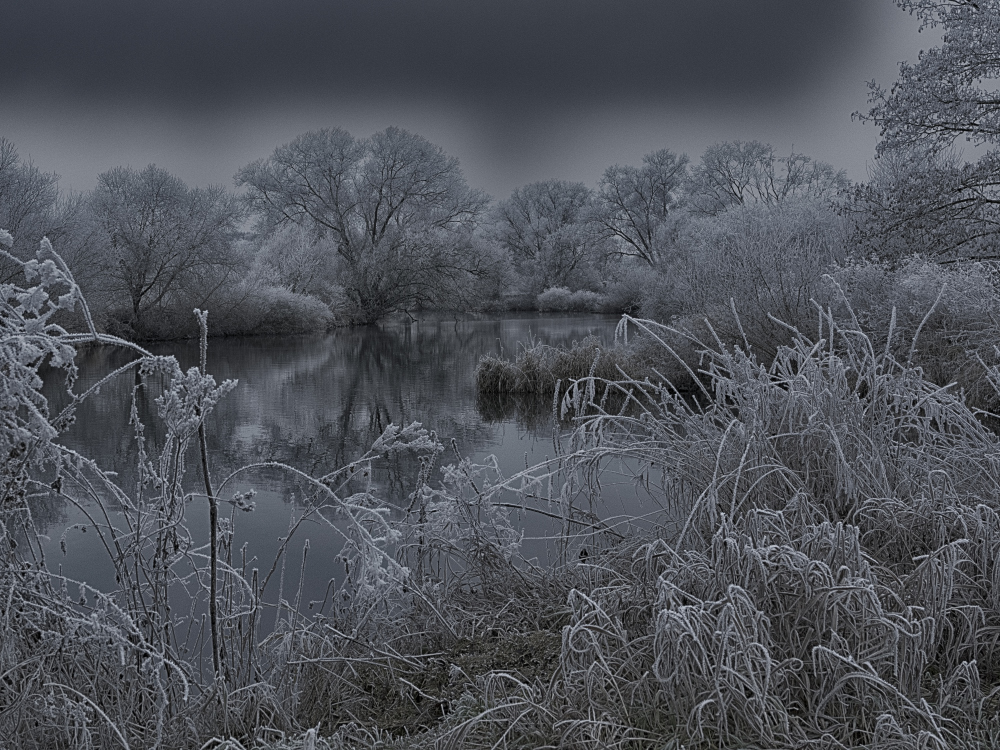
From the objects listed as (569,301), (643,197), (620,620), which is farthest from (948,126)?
(643,197)

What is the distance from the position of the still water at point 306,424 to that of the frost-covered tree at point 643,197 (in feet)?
68.8

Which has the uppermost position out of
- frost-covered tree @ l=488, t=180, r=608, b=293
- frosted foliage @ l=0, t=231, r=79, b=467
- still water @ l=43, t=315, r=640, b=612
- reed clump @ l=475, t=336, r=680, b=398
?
frost-covered tree @ l=488, t=180, r=608, b=293

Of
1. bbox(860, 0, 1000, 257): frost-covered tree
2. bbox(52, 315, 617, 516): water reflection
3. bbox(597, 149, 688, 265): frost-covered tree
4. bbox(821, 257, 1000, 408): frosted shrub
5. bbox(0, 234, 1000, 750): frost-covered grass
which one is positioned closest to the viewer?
bbox(0, 234, 1000, 750): frost-covered grass

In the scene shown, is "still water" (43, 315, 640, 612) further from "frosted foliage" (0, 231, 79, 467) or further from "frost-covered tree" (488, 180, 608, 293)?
"frost-covered tree" (488, 180, 608, 293)

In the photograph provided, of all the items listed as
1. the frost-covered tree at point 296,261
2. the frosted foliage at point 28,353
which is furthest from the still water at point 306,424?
the frost-covered tree at point 296,261

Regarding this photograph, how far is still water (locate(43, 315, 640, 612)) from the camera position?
5305 mm

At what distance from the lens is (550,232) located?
44.5 metres

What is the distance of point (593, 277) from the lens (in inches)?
1623

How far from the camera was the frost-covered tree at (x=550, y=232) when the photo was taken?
41062 mm

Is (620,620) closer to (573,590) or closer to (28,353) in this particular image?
(573,590)

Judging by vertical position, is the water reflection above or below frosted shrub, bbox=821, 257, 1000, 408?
below

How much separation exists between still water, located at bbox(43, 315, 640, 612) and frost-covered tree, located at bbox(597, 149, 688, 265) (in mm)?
20961

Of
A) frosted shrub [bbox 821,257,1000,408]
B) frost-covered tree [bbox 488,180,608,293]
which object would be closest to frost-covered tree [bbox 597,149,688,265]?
frost-covered tree [bbox 488,180,608,293]

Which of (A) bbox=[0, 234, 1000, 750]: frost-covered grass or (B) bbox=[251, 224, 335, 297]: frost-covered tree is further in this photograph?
(B) bbox=[251, 224, 335, 297]: frost-covered tree
